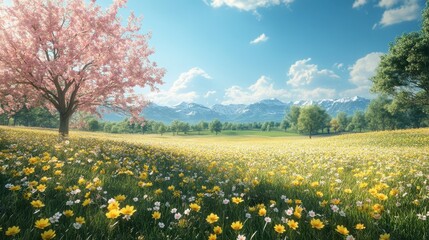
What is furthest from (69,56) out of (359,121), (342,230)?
(359,121)

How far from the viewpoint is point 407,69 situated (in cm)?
3098

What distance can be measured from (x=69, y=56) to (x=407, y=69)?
37.5m

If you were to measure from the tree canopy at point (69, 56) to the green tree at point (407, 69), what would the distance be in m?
30.2

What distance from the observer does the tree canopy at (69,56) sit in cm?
1900

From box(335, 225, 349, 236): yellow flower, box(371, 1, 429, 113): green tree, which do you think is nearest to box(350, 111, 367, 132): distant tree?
box(371, 1, 429, 113): green tree

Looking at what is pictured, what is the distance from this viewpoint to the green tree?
29.7 m

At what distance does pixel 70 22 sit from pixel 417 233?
25.1m

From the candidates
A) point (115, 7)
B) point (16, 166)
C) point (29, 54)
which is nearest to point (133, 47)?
point (115, 7)

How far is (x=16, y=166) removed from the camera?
5.01 metres

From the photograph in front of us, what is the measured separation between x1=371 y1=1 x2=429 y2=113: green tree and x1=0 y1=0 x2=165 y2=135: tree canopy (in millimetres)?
30179

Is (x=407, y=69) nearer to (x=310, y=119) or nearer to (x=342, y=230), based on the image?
(x=342, y=230)

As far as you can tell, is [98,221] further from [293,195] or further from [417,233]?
[417,233]

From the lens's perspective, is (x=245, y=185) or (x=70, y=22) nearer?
(x=245, y=185)

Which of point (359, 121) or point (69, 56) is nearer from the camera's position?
point (69, 56)
